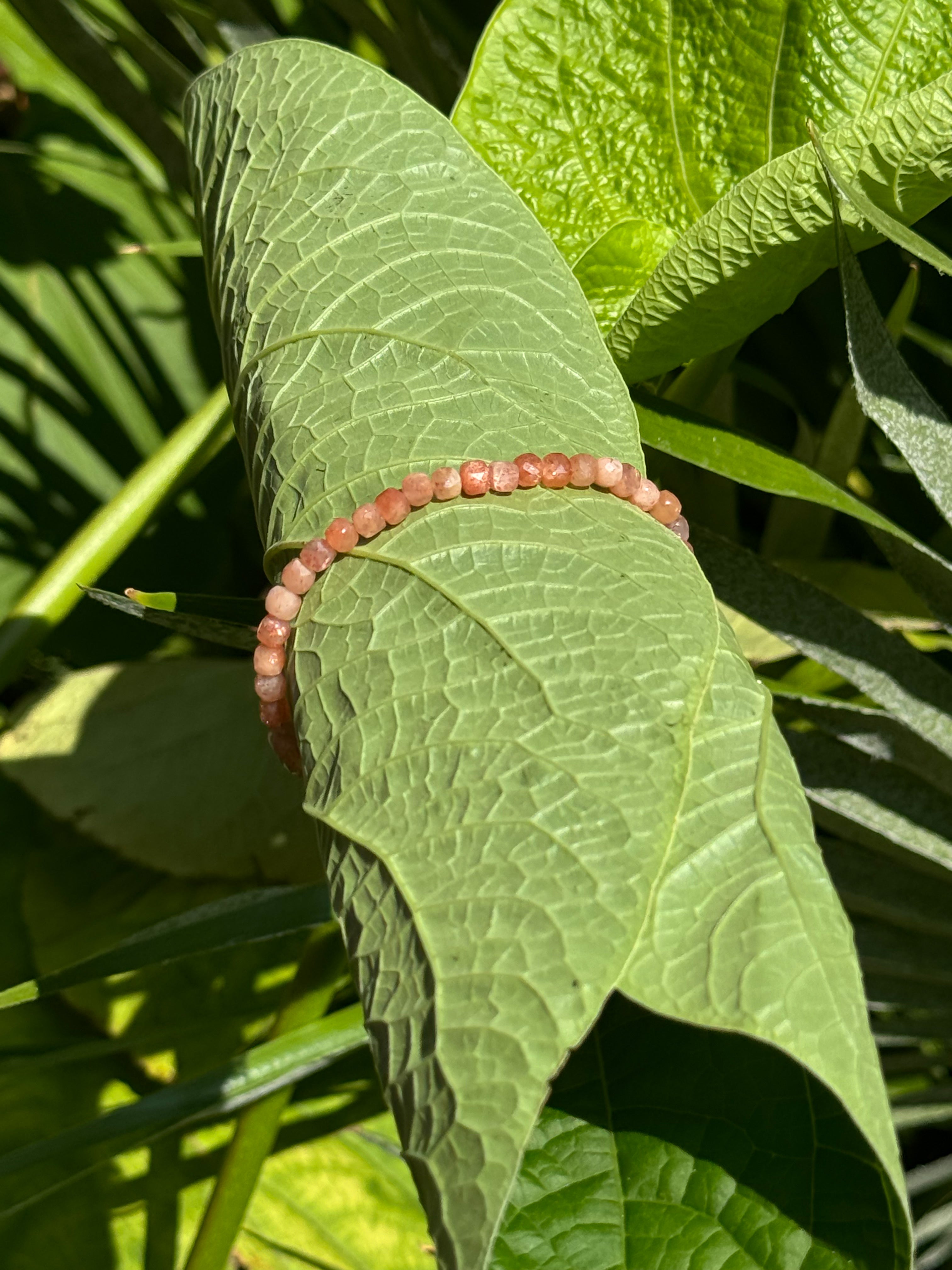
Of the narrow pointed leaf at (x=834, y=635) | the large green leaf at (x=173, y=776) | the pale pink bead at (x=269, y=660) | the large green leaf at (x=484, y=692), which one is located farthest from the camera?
the large green leaf at (x=173, y=776)

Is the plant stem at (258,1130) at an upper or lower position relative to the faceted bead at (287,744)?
lower

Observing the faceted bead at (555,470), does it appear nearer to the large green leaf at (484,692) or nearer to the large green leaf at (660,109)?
the large green leaf at (484,692)

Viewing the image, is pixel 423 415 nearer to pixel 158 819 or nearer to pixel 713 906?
pixel 713 906

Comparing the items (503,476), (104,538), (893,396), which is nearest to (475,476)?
(503,476)

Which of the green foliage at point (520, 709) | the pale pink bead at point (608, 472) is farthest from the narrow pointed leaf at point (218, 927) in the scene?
the pale pink bead at point (608, 472)

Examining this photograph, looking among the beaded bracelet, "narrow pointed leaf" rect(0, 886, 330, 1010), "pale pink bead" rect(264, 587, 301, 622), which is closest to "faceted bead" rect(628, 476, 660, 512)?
the beaded bracelet

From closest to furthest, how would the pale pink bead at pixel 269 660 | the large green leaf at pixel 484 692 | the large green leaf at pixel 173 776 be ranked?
the large green leaf at pixel 484 692, the pale pink bead at pixel 269 660, the large green leaf at pixel 173 776

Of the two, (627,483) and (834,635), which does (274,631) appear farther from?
(834,635)
